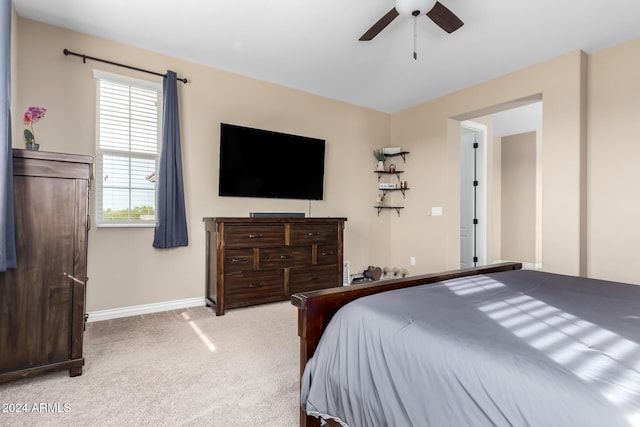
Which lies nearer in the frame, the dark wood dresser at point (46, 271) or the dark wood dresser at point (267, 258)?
the dark wood dresser at point (46, 271)

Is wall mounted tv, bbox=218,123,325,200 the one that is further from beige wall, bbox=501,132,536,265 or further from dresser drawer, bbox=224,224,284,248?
beige wall, bbox=501,132,536,265

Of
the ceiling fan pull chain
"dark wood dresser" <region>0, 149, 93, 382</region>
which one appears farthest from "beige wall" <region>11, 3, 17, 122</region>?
the ceiling fan pull chain

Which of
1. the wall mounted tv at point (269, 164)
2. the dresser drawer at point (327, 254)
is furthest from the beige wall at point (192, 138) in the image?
the dresser drawer at point (327, 254)

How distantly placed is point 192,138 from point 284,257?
1.66 meters

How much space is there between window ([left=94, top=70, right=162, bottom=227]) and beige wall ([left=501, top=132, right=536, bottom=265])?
6466mm

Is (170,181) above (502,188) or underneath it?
underneath

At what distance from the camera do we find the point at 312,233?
380 centimetres

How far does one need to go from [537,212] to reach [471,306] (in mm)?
6105

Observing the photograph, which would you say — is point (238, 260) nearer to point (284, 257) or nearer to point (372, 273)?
point (284, 257)

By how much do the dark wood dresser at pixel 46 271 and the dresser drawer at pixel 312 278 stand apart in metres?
2.04

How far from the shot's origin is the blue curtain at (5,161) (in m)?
1.67

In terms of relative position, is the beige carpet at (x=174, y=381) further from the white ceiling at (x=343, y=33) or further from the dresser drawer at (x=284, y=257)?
the white ceiling at (x=343, y=33)

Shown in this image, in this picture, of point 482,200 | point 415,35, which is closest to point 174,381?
point 415,35

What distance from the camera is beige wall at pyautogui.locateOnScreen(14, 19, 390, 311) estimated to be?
2.95 meters
